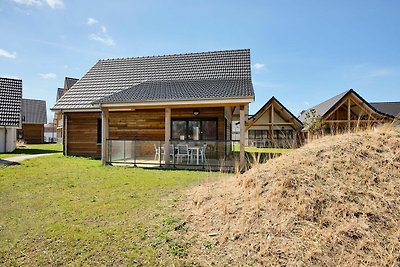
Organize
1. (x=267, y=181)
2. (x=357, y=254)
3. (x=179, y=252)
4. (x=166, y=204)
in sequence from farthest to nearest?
1. (x=166, y=204)
2. (x=267, y=181)
3. (x=179, y=252)
4. (x=357, y=254)

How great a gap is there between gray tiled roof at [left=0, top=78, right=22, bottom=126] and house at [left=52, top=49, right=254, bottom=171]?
18.4 ft

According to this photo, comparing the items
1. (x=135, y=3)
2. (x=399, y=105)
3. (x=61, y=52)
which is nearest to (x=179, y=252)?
(x=135, y=3)

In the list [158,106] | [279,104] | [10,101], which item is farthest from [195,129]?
[279,104]

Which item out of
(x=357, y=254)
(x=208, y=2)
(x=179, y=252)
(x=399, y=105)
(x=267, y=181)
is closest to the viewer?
(x=357, y=254)

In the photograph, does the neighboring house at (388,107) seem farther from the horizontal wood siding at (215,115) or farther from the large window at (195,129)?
the large window at (195,129)

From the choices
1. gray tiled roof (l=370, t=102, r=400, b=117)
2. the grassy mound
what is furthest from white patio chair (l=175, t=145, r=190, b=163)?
gray tiled roof (l=370, t=102, r=400, b=117)

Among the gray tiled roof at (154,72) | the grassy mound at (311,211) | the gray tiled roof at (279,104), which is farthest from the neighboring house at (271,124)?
the grassy mound at (311,211)

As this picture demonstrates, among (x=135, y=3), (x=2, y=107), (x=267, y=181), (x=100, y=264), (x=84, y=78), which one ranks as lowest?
(x=100, y=264)

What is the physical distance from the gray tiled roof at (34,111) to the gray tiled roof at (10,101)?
12.0 metres

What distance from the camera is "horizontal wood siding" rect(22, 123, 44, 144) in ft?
104

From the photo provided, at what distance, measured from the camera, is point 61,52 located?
14.3 metres

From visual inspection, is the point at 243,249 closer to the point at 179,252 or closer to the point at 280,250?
the point at 280,250

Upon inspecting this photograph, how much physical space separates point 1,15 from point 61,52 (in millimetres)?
4360

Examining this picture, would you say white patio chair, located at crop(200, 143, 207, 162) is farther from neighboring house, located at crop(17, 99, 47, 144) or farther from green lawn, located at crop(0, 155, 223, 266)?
neighboring house, located at crop(17, 99, 47, 144)
